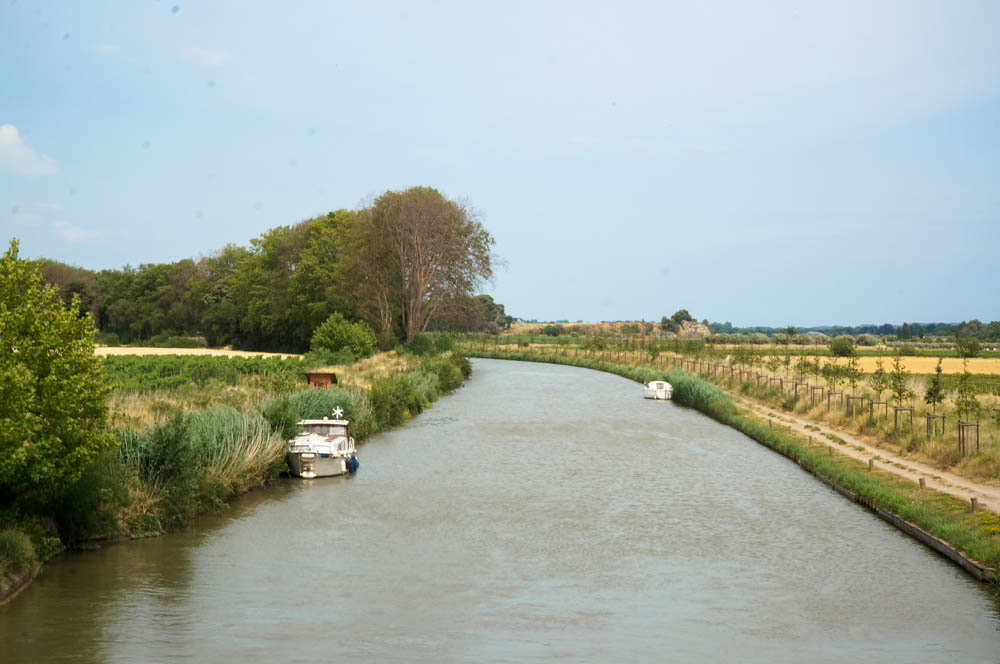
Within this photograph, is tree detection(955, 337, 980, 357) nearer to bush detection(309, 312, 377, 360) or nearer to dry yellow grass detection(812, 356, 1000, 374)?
dry yellow grass detection(812, 356, 1000, 374)

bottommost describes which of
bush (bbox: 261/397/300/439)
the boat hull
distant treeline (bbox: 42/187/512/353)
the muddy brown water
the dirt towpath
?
the muddy brown water

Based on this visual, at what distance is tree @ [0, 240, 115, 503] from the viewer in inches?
607

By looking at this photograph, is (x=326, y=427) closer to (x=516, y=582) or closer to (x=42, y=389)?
(x=516, y=582)

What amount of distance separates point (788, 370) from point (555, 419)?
2215 centimetres

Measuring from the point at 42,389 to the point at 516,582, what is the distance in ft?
30.8

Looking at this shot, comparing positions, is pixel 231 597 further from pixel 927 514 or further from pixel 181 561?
pixel 927 514

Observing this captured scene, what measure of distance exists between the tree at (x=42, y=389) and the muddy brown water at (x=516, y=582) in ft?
7.34

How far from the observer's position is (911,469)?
26.4 m

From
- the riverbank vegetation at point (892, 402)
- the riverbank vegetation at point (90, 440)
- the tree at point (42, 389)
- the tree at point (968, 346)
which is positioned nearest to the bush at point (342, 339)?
the riverbank vegetation at point (892, 402)

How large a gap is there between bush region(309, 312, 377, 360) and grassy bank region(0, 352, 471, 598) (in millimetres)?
23946

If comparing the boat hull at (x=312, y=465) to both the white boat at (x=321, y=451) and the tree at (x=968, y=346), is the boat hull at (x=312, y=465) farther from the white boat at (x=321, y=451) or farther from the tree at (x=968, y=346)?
the tree at (x=968, y=346)

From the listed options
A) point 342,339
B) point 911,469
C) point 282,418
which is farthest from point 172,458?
point 342,339

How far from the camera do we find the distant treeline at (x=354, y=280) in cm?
7594

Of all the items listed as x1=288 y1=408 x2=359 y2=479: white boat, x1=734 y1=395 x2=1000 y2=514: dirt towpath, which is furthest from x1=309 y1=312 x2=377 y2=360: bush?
x1=734 y1=395 x2=1000 y2=514: dirt towpath
